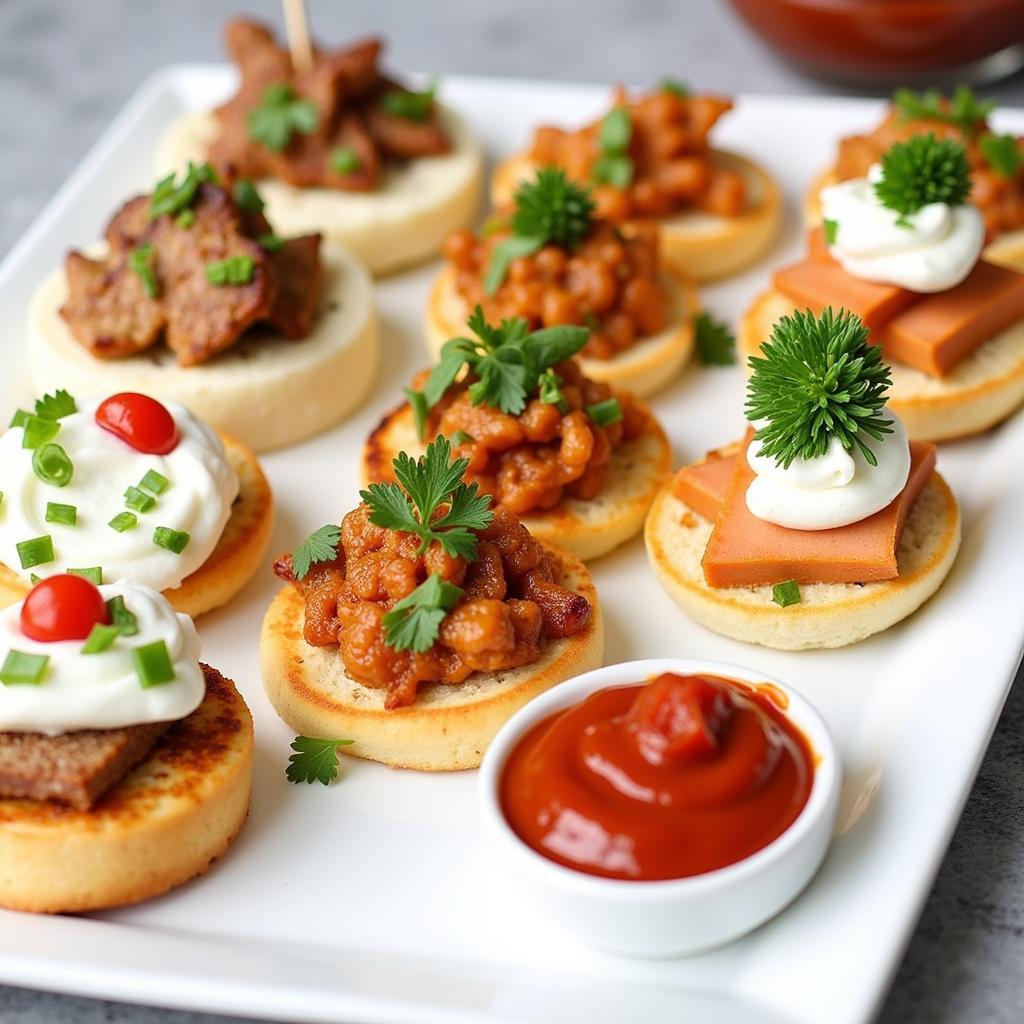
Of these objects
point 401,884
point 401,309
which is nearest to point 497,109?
point 401,309

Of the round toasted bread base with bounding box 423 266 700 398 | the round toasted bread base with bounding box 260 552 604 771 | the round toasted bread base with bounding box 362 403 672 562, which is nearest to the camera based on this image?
the round toasted bread base with bounding box 260 552 604 771

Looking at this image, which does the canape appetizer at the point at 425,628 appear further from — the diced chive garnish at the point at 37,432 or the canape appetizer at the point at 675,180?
the canape appetizer at the point at 675,180

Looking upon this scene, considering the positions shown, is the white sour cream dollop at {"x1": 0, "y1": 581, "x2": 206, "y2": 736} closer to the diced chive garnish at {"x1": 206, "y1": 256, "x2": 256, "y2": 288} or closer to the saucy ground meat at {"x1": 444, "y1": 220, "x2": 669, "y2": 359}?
the diced chive garnish at {"x1": 206, "y1": 256, "x2": 256, "y2": 288}

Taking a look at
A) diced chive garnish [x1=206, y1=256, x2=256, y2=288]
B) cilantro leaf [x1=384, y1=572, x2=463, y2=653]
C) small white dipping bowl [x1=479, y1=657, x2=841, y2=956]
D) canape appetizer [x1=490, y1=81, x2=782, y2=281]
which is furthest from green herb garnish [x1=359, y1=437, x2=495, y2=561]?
canape appetizer [x1=490, y1=81, x2=782, y2=281]

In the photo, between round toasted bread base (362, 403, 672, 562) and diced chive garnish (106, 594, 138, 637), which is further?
round toasted bread base (362, 403, 672, 562)

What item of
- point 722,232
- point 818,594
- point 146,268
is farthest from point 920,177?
point 146,268
